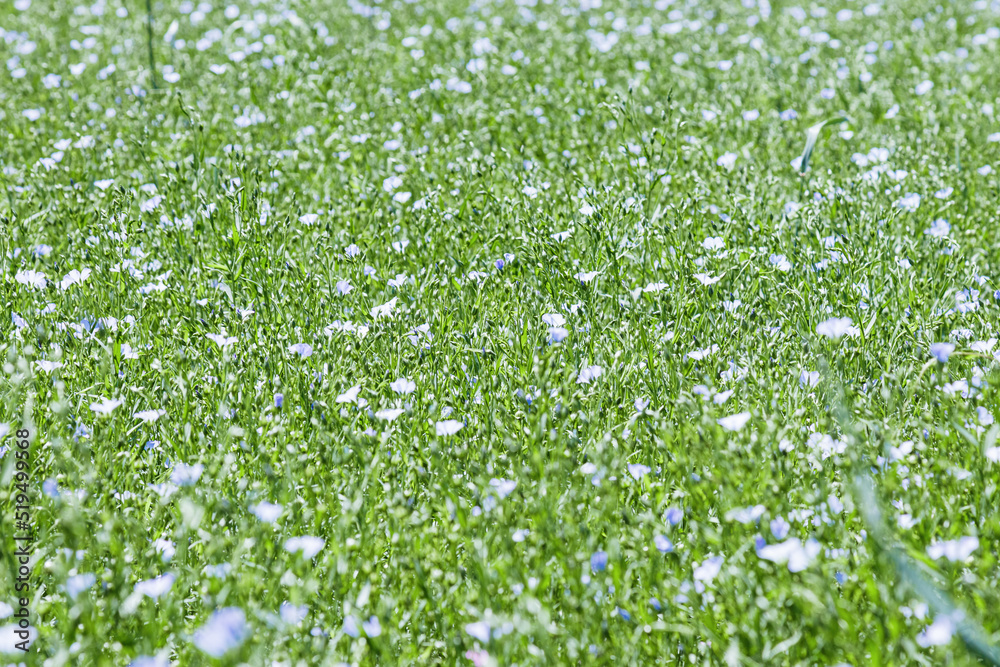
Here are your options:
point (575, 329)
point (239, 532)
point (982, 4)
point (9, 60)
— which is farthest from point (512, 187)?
point (982, 4)

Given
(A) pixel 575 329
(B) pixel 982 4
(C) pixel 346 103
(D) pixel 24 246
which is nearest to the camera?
(A) pixel 575 329

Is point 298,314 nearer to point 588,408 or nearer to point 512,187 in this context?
point 588,408

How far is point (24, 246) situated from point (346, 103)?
1955 millimetres

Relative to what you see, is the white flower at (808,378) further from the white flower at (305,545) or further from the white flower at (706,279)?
the white flower at (305,545)

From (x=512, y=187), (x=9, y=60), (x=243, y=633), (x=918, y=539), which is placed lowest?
(x=9, y=60)

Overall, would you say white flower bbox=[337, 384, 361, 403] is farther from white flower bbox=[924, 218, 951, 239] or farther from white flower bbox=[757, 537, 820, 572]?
white flower bbox=[924, 218, 951, 239]

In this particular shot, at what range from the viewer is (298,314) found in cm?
276

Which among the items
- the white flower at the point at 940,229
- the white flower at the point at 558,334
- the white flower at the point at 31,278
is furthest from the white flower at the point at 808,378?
the white flower at the point at 31,278

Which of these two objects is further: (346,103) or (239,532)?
(346,103)

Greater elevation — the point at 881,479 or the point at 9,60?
the point at 881,479

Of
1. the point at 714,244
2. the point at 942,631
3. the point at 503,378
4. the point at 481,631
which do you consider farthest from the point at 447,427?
the point at 714,244

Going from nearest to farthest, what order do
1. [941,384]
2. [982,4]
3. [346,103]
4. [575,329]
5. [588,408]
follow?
1. [941,384]
2. [588,408]
3. [575,329]
4. [346,103]
5. [982,4]

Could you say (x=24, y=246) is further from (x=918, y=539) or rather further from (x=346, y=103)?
(x=918, y=539)

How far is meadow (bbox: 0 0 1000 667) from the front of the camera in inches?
66.5
